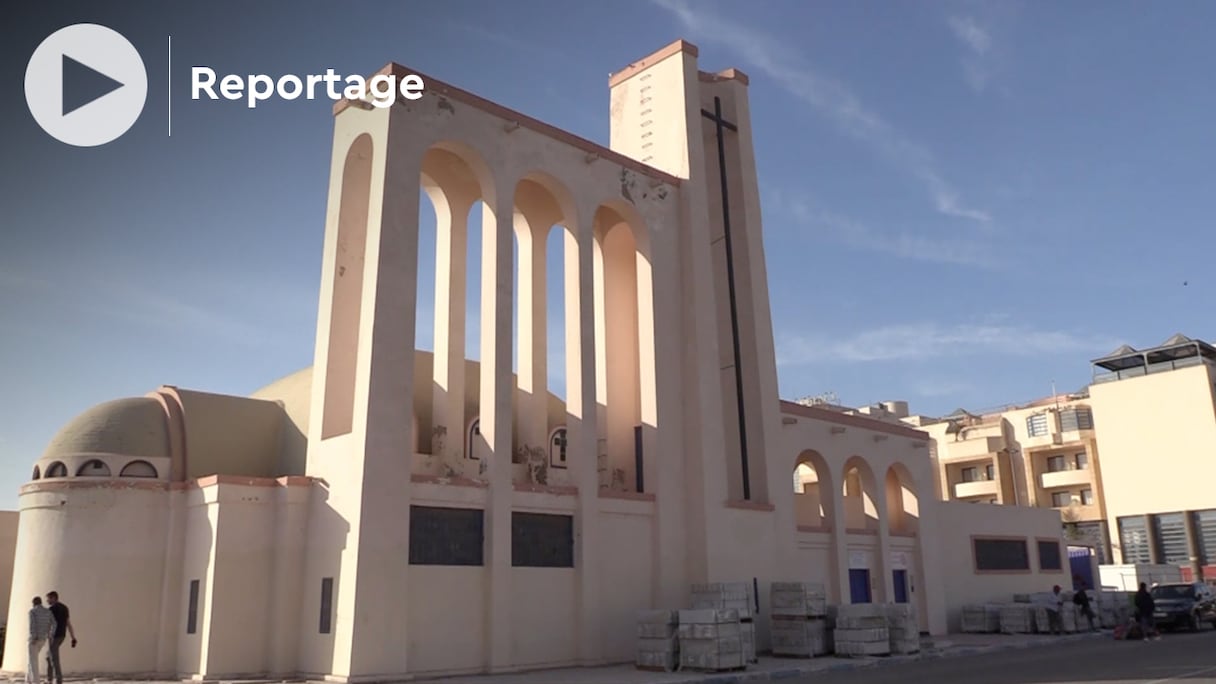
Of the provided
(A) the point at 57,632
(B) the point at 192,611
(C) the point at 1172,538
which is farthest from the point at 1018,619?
(A) the point at 57,632

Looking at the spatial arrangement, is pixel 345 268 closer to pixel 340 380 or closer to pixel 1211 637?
pixel 340 380

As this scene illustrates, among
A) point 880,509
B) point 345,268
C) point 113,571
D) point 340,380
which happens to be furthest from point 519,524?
point 880,509

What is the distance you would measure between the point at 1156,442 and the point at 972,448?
36.0 feet

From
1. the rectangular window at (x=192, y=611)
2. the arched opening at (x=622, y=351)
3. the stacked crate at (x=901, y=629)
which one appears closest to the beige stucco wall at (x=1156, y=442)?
the stacked crate at (x=901, y=629)

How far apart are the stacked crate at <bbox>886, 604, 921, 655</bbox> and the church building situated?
315cm

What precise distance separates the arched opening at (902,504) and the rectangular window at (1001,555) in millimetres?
3568

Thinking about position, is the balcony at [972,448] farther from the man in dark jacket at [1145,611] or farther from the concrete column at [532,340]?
the concrete column at [532,340]

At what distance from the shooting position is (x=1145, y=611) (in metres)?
27.4

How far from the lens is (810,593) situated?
23812mm

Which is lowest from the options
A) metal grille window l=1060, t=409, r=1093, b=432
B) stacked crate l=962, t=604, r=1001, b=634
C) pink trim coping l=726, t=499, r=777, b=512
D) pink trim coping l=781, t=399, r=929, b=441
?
stacked crate l=962, t=604, r=1001, b=634

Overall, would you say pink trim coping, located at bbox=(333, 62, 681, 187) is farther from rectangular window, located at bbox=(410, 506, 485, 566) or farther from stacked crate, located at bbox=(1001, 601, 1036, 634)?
stacked crate, located at bbox=(1001, 601, 1036, 634)

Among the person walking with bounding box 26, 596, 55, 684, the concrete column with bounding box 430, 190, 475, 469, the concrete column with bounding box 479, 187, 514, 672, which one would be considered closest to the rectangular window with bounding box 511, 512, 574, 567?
the concrete column with bounding box 479, 187, 514, 672

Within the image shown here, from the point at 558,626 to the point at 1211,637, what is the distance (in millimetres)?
19408

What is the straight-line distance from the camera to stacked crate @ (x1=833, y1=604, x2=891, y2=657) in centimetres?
2280
